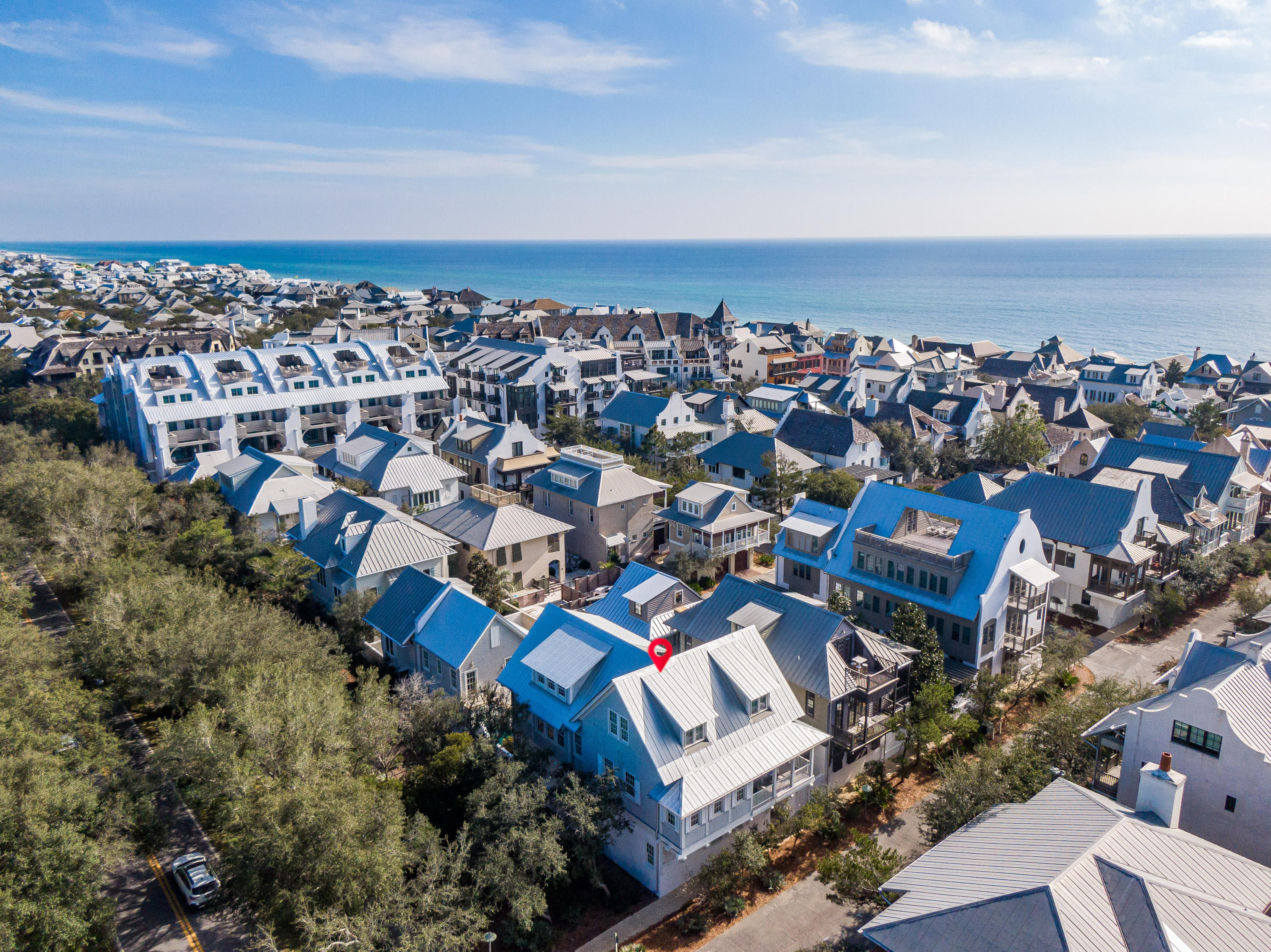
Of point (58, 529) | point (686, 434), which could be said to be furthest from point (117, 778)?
point (686, 434)

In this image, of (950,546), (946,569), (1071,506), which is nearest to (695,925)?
(946,569)

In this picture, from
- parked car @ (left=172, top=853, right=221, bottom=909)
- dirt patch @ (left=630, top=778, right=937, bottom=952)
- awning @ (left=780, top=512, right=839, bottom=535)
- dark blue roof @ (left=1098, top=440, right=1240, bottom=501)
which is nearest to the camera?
dirt patch @ (left=630, top=778, right=937, bottom=952)

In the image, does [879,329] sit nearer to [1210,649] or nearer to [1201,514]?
[1201,514]

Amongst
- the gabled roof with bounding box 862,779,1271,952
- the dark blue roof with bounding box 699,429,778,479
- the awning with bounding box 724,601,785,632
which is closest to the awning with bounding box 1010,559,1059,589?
the awning with bounding box 724,601,785,632

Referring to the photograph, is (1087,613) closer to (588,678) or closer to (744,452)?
(744,452)

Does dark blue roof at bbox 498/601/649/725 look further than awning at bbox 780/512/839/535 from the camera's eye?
No

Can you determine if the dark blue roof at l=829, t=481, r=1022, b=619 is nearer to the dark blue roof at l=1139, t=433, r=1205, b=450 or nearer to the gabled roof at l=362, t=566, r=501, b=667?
the gabled roof at l=362, t=566, r=501, b=667
